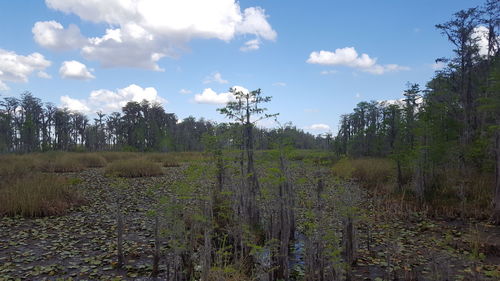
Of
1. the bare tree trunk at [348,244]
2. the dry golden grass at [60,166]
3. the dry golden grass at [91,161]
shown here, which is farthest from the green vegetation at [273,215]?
the dry golden grass at [91,161]

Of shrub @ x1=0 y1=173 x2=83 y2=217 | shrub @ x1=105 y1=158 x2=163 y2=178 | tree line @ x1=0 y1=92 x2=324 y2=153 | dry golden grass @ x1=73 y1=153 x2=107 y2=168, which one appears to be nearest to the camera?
shrub @ x1=0 y1=173 x2=83 y2=217

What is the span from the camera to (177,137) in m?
57.3

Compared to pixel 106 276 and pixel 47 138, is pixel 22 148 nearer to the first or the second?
pixel 47 138

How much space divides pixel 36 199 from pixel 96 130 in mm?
59846

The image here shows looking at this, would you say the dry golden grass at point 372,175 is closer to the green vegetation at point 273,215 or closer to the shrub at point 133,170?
the green vegetation at point 273,215

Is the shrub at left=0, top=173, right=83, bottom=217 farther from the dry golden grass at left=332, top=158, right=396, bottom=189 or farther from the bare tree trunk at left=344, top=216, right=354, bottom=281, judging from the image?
the dry golden grass at left=332, top=158, right=396, bottom=189

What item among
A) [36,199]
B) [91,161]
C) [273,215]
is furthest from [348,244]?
[91,161]

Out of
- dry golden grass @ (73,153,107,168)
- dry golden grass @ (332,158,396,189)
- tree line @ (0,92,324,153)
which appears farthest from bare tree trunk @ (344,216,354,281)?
tree line @ (0,92,324,153)

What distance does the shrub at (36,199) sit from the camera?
26.7ft

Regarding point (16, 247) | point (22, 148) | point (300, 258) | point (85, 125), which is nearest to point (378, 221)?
point (300, 258)

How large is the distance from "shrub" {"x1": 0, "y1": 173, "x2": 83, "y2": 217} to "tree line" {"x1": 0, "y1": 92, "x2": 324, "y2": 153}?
104 ft

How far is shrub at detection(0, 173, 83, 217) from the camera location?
8133 millimetres

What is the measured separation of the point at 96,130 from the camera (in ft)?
203

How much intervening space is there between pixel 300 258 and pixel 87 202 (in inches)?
296
